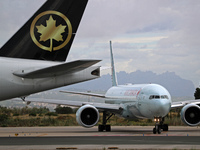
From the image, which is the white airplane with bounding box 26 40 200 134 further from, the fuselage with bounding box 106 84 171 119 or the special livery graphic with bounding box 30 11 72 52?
the special livery graphic with bounding box 30 11 72 52

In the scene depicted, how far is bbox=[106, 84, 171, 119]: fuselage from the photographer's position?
29.3 m

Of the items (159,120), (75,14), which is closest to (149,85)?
(159,120)

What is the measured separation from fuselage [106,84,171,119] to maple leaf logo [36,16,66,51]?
14893mm

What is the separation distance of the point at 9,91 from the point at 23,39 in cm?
182

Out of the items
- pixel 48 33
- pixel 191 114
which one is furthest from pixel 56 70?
pixel 191 114

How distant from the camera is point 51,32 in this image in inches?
606

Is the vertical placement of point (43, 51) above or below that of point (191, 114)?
above

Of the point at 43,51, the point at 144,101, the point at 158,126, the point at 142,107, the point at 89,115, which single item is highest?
the point at 43,51

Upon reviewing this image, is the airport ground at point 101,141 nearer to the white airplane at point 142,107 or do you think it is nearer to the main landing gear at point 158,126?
the main landing gear at point 158,126

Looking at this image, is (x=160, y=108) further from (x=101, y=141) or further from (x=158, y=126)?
(x=101, y=141)

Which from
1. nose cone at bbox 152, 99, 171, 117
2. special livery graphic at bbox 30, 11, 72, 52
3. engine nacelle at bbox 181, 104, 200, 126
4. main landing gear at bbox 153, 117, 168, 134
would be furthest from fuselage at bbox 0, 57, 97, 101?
engine nacelle at bbox 181, 104, 200, 126

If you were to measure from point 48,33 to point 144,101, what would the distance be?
1622 centimetres

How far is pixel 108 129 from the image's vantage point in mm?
33281

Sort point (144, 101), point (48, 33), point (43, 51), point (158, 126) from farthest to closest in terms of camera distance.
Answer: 1. point (144, 101)
2. point (158, 126)
3. point (43, 51)
4. point (48, 33)
